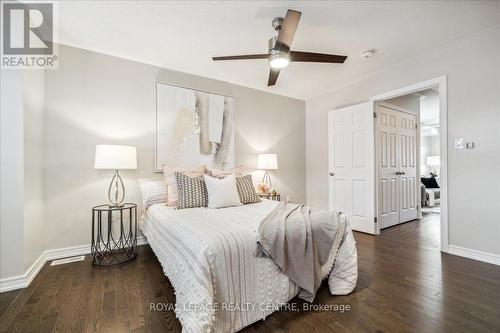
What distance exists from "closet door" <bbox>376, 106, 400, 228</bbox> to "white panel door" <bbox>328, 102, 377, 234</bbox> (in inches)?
8.3

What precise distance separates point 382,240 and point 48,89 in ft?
15.5

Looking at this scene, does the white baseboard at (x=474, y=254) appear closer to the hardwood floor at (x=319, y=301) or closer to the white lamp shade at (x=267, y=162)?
the hardwood floor at (x=319, y=301)

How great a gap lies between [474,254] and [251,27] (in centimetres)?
356

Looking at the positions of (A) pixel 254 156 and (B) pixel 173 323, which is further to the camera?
(A) pixel 254 156

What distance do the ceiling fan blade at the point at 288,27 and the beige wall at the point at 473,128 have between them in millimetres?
2227

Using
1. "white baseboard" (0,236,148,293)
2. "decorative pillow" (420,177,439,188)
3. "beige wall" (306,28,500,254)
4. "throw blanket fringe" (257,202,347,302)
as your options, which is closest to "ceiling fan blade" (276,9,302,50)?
"throw blanket fringe" (257,202,347,302)

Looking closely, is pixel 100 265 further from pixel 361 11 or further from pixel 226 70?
pixel 361 11

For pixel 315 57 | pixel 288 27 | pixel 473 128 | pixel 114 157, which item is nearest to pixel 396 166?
pixel 473 128

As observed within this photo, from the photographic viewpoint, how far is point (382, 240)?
10.4 ft

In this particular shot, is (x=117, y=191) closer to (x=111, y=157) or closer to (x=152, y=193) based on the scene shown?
(x=152, y=193)

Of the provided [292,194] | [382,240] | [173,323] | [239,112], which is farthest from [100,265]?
[382,240]

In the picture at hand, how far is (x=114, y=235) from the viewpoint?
9.20 ft

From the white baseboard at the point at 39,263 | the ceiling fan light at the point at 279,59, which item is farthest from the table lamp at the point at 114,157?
the ceiling fan light at the point at 279,59

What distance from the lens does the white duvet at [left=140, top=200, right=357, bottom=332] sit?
1228 mm
